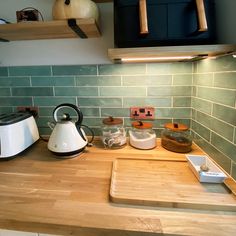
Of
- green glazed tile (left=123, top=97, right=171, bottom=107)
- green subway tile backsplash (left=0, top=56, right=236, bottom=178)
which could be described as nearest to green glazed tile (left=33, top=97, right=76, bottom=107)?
green subway tile backsplash (left=0, top=56, right=236, bottom=178)

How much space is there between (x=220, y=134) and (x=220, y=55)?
1.08 feet

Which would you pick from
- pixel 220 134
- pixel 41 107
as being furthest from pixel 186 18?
pixel 41 107

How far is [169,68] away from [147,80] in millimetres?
142

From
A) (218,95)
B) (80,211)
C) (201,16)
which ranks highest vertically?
(201,16)

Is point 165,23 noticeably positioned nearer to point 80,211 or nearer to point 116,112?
point 116,112

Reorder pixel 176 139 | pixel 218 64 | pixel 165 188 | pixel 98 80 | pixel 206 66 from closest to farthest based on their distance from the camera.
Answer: pixel 165 188 < pixel 218 64 < pixel 206 66 < pixel 176 139 < pixel 98 80

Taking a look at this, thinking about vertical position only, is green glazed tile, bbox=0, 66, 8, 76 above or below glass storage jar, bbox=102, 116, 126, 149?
above

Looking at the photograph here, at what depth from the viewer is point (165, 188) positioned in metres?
0.67

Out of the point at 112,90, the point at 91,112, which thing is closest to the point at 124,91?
the point at 112,90

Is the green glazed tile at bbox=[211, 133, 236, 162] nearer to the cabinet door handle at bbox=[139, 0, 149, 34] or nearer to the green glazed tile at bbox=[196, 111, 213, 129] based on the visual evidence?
the green glazed tile at bbox=[196, 111, 213, 129]

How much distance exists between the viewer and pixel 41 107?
3.87 feet

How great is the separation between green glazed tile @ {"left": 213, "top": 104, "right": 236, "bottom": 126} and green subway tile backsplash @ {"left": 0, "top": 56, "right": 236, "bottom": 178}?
0.13m

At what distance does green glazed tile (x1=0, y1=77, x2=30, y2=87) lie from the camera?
3.77 ft

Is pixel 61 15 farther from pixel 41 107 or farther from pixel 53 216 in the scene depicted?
pixel 53 216
